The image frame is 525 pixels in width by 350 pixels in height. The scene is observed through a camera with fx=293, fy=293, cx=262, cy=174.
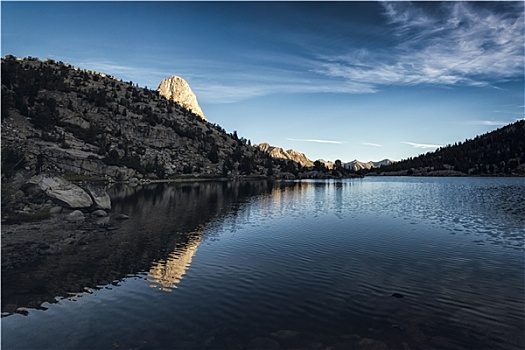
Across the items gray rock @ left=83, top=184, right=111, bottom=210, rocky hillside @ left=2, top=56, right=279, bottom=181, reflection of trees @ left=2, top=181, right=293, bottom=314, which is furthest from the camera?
rocky hillside @ left=2, top=56, right=279, bottom=181

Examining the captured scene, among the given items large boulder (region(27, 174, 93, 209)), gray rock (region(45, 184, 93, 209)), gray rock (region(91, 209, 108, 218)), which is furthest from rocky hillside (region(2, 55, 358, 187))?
gray rock (region(91, 209, 108, 218))

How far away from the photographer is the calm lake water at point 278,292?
14.9 meters

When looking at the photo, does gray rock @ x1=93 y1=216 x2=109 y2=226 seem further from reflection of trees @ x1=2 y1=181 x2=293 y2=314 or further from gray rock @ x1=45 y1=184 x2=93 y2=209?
gray rock @ x1=45 y1=184 x2=93 y2=209

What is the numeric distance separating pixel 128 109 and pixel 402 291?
212364 mm

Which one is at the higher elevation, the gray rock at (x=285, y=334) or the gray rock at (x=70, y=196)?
the gray rock at (x=70, y=196)

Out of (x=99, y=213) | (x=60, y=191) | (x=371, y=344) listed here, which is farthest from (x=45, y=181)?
(x=371, y=344)

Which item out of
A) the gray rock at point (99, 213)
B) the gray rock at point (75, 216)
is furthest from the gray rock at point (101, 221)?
the gray rock at point (75, 216)

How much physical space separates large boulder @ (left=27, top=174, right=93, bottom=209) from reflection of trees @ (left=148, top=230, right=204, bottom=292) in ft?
83.9

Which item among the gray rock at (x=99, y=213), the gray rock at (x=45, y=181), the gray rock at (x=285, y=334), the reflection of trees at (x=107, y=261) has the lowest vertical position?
the gray rock at (x=285, y=334)

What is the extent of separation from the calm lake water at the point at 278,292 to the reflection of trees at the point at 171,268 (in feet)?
0.35

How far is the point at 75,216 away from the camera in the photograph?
4275 centimetres

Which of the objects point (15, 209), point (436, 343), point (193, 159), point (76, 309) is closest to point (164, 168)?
point (193, 159)

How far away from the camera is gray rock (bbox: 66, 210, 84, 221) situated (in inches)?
1641

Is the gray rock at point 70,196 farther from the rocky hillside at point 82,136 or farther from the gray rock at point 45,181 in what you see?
the rocky hillside at point 82,136
